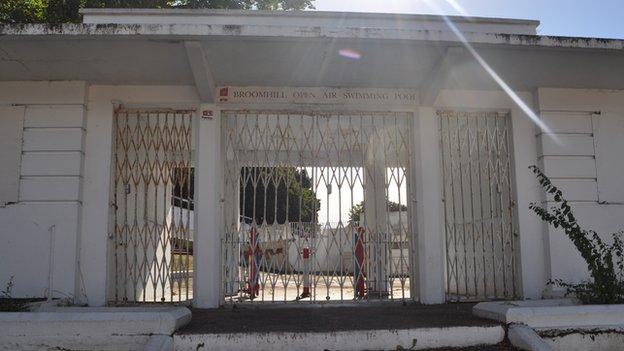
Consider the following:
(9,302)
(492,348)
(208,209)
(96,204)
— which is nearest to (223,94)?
(208,209)

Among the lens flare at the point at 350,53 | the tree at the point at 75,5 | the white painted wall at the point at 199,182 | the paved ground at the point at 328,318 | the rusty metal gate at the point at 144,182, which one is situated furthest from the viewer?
the tree at the point at 75,5

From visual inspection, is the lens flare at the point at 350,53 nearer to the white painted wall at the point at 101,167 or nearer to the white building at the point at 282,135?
the white building at the point at 282,135

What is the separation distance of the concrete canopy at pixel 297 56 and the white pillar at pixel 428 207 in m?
0.62

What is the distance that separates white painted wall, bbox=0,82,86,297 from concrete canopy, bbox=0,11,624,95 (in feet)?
0.92

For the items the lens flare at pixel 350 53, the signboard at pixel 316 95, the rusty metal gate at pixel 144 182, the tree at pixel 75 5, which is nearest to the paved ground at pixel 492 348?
the lens flare at pixel 350 53

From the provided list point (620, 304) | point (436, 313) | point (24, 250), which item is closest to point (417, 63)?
point (436, 313)

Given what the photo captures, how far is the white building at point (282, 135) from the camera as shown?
7.10 metres

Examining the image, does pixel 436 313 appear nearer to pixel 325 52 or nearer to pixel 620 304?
pixel 620 304

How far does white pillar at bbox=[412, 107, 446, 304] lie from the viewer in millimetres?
7691

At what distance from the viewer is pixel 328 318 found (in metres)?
6.20

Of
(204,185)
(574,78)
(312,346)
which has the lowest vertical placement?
(312,346)

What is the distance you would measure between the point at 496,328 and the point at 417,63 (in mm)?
3340

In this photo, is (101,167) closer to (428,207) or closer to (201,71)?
(201,71)

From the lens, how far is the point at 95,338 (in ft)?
16.3
